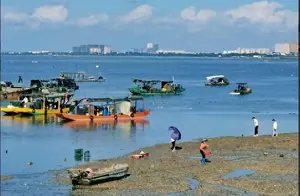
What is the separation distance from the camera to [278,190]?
25.7 metres

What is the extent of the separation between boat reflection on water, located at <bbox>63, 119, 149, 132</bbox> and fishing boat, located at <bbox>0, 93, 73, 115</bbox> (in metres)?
5.55

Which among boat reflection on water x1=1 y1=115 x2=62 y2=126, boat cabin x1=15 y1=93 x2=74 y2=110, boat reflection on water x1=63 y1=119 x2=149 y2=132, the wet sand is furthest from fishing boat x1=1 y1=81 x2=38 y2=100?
the wet sand

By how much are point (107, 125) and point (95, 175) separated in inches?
984

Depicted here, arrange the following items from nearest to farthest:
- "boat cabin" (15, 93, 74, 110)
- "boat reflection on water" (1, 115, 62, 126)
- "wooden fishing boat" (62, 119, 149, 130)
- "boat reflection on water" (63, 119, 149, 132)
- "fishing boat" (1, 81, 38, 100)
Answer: "boat reflection on water" (63, 119, 149, 132) → "wooden fishing boat" (62, 119, 149, 130) → "boat reflection on water" (1, 115, 62, 126) → "boat cabin" (15, 93, 74, 110) → "fishing boat" (1, 81, 38, 100)

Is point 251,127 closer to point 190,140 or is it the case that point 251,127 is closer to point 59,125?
point 190,140

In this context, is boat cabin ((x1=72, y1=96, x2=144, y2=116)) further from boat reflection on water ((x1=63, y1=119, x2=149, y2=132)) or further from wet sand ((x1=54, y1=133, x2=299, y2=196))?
wet sand ((x1=54, y1=133, x2=299, y2=196))

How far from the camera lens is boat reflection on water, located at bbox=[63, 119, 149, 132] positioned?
166 feet

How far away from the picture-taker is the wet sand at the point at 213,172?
2630 centimetres

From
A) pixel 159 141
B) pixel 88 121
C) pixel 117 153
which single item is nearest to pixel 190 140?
pixel 159 141

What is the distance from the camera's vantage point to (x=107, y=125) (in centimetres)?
5238

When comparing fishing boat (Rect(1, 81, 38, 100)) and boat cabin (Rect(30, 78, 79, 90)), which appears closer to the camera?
fishing boat (Rect(1, 81, 38, 100))

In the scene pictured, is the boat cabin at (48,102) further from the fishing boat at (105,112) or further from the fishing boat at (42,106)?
the fishing boat at (105,112)

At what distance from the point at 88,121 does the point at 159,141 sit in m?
11.9

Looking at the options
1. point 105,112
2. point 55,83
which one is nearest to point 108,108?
point 105,112
